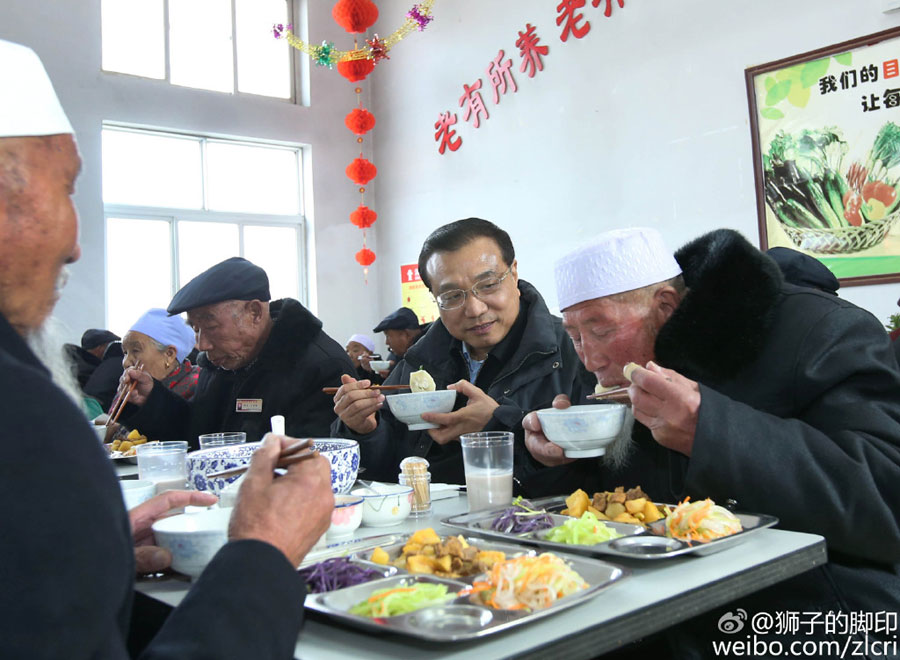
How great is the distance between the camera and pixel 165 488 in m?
2.10

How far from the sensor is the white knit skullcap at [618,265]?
182cm

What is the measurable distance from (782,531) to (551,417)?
49cm

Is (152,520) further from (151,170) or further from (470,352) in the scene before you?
(151,170)

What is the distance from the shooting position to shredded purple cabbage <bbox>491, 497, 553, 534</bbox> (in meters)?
1.41

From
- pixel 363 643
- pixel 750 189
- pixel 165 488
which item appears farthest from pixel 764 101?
pixel 363 643

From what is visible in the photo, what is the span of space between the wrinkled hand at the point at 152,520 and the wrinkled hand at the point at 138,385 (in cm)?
221

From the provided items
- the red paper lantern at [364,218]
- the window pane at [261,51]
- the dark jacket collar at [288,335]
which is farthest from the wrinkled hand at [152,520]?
the window pane at [261,51]

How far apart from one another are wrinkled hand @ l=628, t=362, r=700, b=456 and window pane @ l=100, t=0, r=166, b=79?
790 cm

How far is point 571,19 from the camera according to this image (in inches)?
240

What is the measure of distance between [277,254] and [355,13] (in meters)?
3.13

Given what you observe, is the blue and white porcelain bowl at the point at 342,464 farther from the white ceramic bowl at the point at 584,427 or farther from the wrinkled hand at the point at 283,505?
the wrinkled hand at the point at 283,505

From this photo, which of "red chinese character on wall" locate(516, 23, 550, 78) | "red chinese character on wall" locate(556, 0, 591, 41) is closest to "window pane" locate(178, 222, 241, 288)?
"red chinese character on wall" locate(516, 23, 550, 78)

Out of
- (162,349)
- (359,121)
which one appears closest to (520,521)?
(162,349)

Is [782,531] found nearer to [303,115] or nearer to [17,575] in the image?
[17,575]
